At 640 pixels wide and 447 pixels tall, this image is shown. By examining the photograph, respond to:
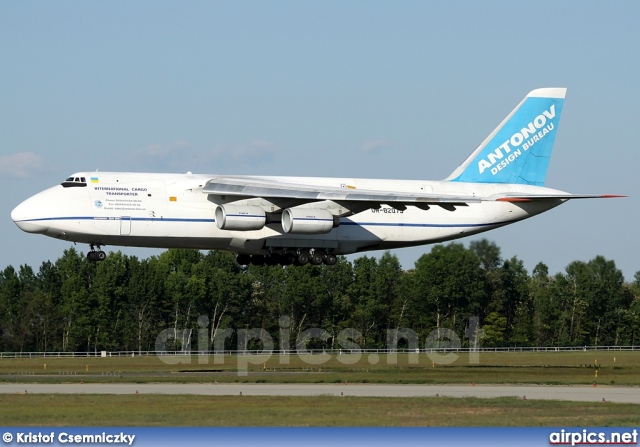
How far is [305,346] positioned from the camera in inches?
2589

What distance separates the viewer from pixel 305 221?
114ft

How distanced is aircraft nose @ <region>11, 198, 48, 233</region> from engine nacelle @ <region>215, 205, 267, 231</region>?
17.6 ft

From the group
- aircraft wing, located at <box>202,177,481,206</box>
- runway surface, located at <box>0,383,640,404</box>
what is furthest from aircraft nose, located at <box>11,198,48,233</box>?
aircraft wing, located at <box>202,177,481,206</box>

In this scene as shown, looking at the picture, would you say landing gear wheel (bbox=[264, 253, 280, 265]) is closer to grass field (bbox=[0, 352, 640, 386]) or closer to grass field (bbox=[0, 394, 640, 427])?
grass field (bbox=[0, 352, 640, 386])

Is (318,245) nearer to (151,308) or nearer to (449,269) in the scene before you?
(449,269)

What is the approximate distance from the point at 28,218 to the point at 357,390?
1158 centimetres

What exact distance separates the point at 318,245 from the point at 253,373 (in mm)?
5091

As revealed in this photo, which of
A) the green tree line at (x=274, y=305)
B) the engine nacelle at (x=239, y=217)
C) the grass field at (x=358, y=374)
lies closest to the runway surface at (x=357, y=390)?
the grass field at (x=358, y=374)

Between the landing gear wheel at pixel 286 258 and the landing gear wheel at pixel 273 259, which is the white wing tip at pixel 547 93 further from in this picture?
the landing gear wheel at pixel 273 259

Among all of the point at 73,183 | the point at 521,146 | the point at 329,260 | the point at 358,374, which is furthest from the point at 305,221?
the point at 521,146

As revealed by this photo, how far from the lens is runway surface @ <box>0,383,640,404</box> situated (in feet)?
93.7

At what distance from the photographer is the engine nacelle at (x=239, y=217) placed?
3406cm

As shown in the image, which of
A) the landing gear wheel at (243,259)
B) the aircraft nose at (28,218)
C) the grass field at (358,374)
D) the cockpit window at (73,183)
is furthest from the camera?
the landing gear wheel at (243,259)

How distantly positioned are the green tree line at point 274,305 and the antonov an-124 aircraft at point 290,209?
28.4 metres
